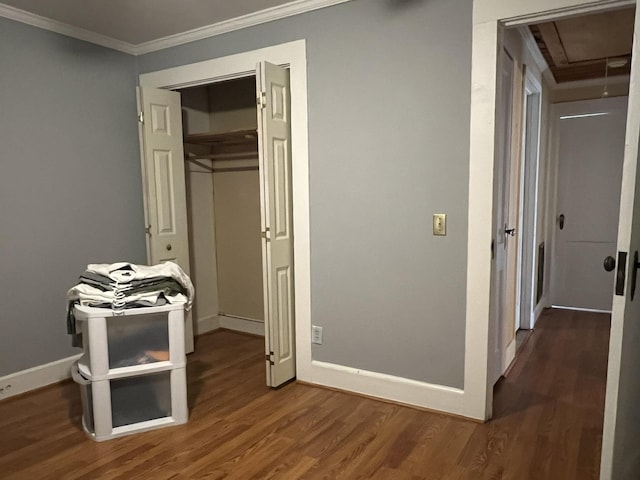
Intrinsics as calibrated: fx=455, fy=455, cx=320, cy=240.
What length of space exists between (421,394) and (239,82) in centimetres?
296

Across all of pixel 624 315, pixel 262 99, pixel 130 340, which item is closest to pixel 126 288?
pixel 130 340

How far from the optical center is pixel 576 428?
244cm

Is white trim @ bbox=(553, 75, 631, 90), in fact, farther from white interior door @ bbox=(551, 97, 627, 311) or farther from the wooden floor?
the wooden floor

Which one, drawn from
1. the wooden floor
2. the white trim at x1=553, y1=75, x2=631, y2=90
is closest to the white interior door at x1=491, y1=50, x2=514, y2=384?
the wooden floor

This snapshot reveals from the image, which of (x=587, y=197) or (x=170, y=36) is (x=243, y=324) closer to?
(x=170, y=36)

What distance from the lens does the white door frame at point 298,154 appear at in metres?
2.89

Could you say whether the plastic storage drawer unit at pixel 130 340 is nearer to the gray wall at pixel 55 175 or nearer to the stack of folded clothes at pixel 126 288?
the stack of folded clothes at pixel 126 288

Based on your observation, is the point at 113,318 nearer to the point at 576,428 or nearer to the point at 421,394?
the point at 421,394

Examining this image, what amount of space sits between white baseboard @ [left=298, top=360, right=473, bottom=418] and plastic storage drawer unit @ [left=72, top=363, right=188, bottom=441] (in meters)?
0.91

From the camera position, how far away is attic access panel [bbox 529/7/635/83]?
3.04 metres

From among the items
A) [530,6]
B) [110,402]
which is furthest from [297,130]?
[110,402]

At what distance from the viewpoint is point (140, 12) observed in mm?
2898

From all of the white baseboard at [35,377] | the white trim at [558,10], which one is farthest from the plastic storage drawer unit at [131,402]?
the white trim at [558,10]

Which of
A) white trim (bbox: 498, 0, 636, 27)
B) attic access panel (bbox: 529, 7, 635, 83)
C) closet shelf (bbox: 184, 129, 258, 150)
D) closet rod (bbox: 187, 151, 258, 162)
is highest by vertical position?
attic access panel (bbox: 529, 7, 635, 83)
